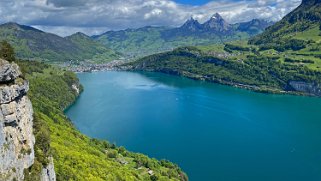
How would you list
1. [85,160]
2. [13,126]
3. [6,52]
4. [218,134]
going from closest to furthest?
1. [13,126]
2. [6,52]
3. [85,160]
4. [218,134]

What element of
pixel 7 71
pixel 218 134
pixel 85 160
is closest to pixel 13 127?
pixel 7 71

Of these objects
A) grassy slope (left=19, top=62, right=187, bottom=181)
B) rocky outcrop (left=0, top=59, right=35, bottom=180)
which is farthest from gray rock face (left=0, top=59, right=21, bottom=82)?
grassy slope (left=19, top=62, right=187, bottom=181)

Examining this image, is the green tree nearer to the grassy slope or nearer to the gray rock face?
the gray rock face

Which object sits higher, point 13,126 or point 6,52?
point 6,52

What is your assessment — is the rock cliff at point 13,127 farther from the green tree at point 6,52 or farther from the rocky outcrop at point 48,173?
the rocky outcrop at point 48,173

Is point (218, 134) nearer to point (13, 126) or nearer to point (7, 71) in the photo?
point (13, 126)

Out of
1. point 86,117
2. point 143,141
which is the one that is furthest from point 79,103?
point 143,141

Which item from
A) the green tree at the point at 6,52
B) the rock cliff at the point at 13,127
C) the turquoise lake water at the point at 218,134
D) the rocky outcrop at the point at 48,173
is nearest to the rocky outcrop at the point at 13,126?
the rock cliff at the point at 13,127
